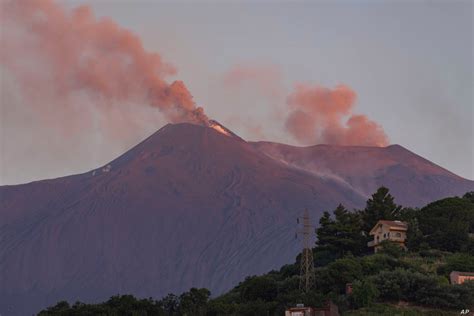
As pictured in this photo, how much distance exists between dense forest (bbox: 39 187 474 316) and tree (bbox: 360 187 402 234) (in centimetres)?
10

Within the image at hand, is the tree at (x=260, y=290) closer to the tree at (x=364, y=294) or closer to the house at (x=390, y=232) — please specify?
the tree at (x=364, y=294)

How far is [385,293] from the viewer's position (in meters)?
82.0

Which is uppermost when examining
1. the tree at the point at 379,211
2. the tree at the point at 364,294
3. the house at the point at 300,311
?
the tree at the point at 379,211

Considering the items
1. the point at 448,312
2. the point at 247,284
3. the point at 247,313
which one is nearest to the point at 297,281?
the point at 247,284

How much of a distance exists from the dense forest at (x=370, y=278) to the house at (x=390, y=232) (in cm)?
111

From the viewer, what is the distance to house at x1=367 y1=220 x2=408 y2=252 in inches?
3991

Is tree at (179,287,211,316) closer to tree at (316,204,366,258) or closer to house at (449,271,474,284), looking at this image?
tree at (316,204,366,258)

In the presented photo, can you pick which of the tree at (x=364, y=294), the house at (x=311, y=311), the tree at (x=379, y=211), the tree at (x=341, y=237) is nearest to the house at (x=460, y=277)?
the tree at (x=364, y=294)

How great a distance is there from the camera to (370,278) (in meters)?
84.5

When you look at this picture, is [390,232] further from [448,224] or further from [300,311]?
[300,311]

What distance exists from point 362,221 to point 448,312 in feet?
104

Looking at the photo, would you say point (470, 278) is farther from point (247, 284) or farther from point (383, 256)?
point (247, 284)

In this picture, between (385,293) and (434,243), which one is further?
(434,243)

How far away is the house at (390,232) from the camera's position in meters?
101
